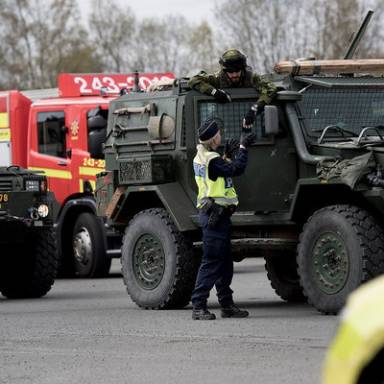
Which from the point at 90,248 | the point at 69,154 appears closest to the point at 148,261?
the point at 90,248

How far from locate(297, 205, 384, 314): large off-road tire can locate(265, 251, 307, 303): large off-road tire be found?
6.05 ft

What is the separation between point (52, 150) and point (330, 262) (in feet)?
31.0

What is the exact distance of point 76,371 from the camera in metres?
9.45

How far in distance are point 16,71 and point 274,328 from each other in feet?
217

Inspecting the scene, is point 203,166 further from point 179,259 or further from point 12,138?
point 12,138

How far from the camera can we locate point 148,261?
1401cm

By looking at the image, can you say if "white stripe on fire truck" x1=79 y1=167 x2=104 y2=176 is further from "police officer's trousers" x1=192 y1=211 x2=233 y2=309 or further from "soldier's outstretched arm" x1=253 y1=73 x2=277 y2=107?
"police officer's trousers" x1=192 y1=211 x2=233 y2=309

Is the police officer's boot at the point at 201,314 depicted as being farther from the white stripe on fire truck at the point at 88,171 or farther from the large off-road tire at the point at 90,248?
the white stripe on fire truck at the point at 88,171

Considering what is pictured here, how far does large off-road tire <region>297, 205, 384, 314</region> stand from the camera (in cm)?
1188

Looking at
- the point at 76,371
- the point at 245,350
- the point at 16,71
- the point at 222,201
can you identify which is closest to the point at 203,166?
the point at 222,201

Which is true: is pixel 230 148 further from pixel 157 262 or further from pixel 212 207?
pixel 157 262

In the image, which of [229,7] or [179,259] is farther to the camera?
[229,7]

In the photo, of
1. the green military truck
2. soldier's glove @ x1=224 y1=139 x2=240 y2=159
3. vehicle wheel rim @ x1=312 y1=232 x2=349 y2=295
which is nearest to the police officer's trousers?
soldier's glove @ x1=224 y1=139 x2=240 y2=159

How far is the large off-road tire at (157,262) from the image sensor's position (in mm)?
13602
